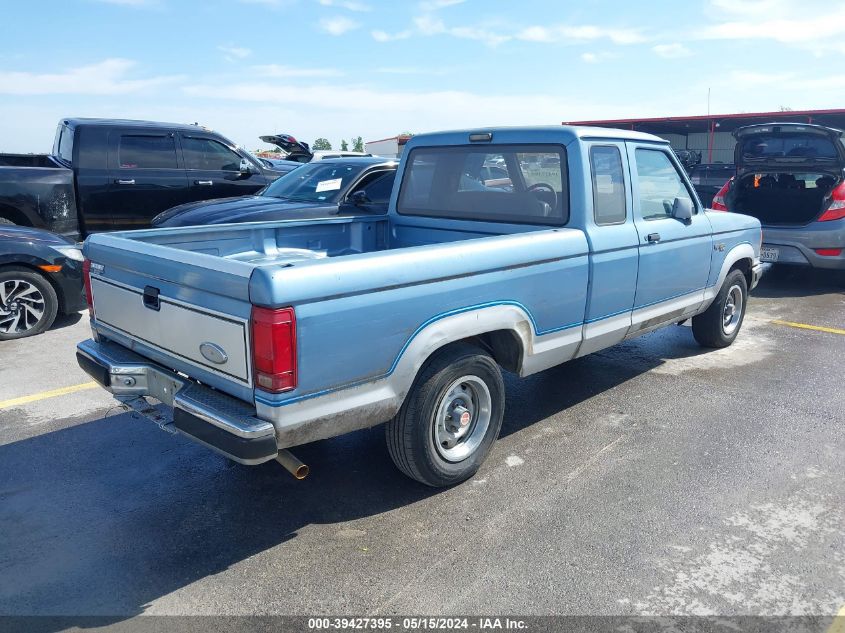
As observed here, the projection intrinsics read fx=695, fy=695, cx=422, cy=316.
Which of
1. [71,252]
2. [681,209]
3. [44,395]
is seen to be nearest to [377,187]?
[71,252]

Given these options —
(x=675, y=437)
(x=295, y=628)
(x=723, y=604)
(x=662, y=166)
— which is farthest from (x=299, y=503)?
(x=662, y=166)

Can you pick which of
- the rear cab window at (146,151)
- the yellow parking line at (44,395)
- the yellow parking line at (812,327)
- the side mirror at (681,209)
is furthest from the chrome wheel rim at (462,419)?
the rear cab window at (146,151)

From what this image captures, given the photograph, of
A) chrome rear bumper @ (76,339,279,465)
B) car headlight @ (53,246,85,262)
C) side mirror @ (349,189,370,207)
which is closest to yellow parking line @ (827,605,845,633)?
chrome rear bumper @ (76,339,279,465)

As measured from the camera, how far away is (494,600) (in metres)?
2.90

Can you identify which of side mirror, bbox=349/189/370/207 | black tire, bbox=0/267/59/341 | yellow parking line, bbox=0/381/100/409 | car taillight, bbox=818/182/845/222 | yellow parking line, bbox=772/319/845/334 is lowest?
yellow parking line, bbox=772/319/845/334

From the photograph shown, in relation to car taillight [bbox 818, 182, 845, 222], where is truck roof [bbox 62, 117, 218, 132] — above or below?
above

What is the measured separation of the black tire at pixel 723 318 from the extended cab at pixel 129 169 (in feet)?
22.9

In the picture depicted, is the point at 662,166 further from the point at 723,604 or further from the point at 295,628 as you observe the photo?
the point at 295,628

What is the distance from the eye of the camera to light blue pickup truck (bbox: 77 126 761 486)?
2934 millimetres

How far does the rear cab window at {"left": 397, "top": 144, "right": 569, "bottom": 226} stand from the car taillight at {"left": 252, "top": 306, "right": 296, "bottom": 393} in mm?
2129

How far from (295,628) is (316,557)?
48 centimetres

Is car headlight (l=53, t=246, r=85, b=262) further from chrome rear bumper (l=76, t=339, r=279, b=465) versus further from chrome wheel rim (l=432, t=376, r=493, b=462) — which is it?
chrome wheel rim (l=432, t=376, r=493, b=462)

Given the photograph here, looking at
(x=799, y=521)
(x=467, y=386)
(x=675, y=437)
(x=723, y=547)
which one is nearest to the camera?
(x=723, y=547)

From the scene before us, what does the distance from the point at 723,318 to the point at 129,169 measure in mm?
7800
